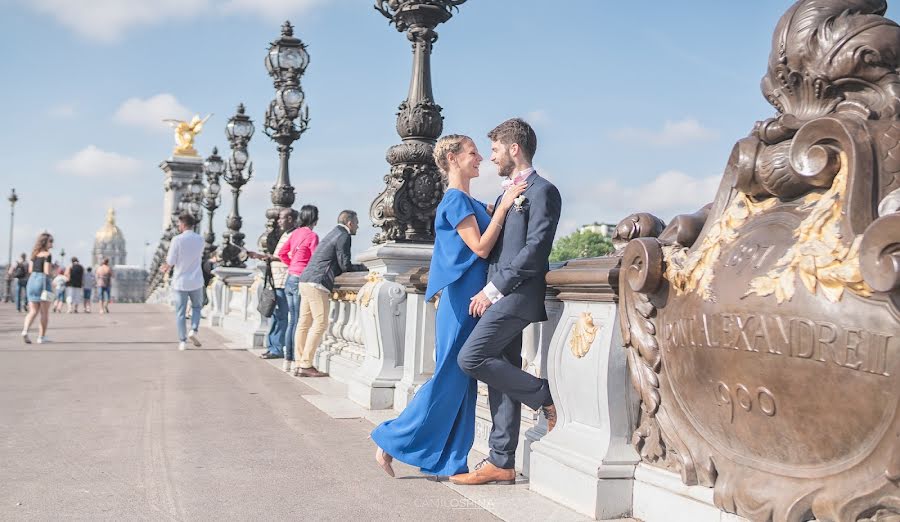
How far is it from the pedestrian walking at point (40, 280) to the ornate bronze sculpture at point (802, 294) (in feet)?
43.5

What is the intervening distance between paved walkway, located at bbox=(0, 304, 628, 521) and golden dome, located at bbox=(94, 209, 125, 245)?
185026 mm

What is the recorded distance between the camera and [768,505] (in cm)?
356

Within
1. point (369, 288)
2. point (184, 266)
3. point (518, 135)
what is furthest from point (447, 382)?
point (184, 266)

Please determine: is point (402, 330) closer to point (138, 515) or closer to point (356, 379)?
point (356, 379)

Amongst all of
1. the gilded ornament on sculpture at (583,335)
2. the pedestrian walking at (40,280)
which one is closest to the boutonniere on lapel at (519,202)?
the gilded ornament on sculpture at (583,335)

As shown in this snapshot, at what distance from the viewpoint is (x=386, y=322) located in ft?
27.9

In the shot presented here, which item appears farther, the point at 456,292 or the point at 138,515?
the point at 456,292

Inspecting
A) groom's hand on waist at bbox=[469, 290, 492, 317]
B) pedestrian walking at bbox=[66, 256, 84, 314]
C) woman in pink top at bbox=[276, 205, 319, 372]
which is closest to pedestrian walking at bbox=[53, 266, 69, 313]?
pedestrian walking at bbox=[66, 256, 84, 314]

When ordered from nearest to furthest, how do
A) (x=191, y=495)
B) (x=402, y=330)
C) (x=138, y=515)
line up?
(x=138, y=515), (x=191, y=495), (x=402, y=330)

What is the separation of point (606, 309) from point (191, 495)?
2386 millimetres

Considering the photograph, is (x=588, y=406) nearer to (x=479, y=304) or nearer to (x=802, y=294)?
(x=479, y=304)

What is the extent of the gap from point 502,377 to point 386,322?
3413mm

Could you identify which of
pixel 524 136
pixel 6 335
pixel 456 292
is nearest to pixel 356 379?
pixel 456 292

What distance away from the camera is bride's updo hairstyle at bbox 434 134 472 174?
568 centimetres
